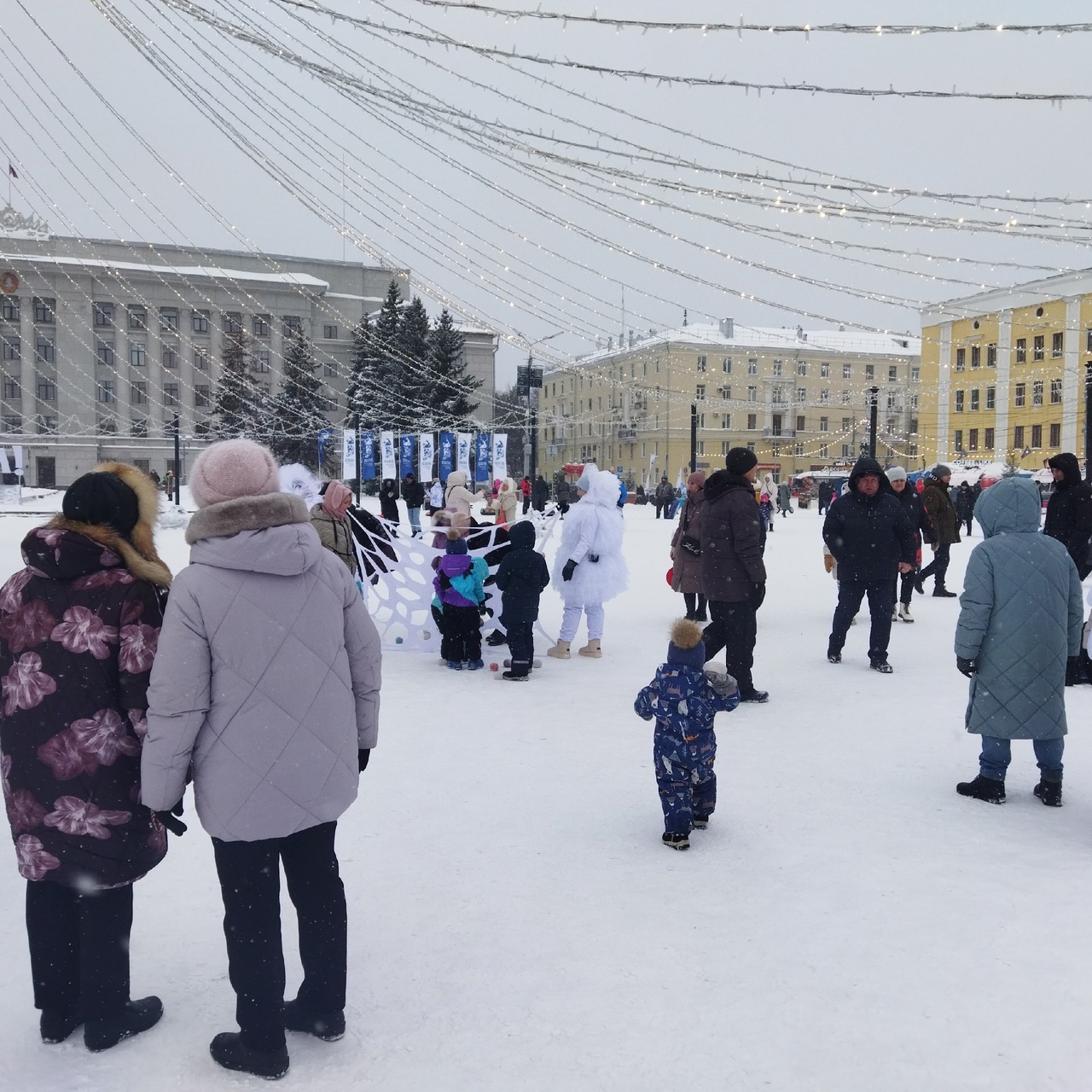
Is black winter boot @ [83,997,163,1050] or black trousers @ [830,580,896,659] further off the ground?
black trousers @ [830,580,896,659]

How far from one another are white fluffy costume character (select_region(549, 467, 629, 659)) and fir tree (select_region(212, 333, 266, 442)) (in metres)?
35.8

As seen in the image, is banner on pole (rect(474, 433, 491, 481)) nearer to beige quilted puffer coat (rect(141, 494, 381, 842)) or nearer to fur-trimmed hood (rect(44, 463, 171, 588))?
fur-trimmed hood (rect(44, 463, 171, 588))

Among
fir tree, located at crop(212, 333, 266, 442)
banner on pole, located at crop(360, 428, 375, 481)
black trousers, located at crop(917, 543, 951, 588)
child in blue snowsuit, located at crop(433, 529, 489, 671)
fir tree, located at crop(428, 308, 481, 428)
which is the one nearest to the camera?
child in blue snowsuit, located at crop(433, 529, 489, 671)

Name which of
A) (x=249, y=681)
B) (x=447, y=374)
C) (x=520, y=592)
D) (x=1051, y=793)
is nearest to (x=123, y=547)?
(x=249, y=681)

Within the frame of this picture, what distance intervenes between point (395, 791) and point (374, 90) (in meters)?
3.88

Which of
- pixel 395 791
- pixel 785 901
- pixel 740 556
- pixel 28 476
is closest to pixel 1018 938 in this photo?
pixel 785 901

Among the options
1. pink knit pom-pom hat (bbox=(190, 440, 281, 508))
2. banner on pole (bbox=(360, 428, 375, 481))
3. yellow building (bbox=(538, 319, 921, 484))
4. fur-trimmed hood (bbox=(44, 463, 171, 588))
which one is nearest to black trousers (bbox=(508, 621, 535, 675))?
fur-trimmed hood (bbox=(44, 463, 171, 588))

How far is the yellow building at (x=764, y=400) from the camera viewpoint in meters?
60.9

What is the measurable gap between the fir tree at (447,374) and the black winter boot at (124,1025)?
39.6 meters

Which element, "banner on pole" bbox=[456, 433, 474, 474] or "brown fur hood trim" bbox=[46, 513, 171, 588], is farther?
"banner on pole" bbox=[456, 433, 474, 474]

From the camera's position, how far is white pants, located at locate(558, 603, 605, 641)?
830 cm

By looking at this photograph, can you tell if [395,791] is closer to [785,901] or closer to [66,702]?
[785,901]

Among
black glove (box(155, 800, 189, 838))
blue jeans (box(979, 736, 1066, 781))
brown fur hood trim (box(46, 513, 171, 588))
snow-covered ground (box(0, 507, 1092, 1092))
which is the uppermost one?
brown fur hood trim (box(46, 513, 171, 588))

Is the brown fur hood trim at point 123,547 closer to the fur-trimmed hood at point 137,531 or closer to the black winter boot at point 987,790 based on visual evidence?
the fur-trimmed hood at point 137,531
